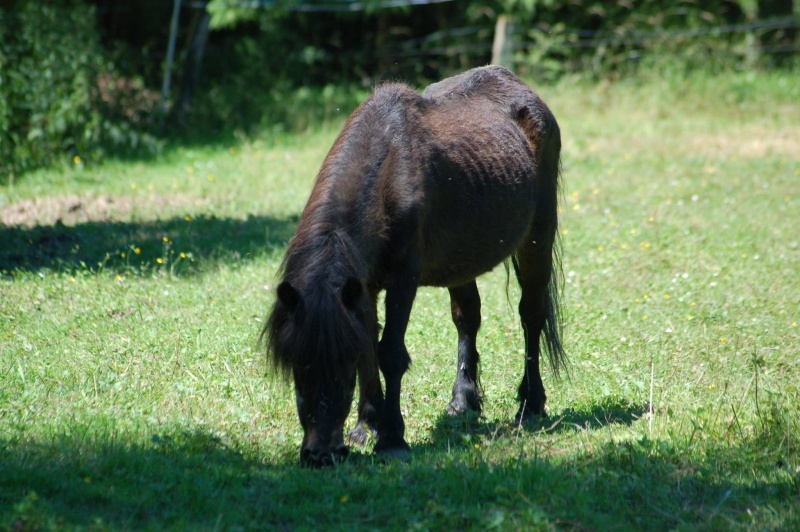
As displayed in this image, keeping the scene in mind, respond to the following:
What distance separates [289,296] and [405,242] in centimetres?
90

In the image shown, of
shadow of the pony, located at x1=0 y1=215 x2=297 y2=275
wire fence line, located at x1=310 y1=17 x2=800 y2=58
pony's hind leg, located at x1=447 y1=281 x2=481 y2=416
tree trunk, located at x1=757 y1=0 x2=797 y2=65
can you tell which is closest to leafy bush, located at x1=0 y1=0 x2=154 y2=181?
shadow of the pony, located at x1=0 y1=215 x2=297 y2=275

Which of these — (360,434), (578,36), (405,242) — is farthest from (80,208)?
(578,36)

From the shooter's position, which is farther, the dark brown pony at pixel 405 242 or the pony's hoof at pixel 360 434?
the pony's hoof at pixel 360 434

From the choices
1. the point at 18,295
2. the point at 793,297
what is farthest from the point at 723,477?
the point at 18,295

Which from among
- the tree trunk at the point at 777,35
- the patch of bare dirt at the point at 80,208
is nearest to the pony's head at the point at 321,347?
the patch of bare dirt at the point at 80,208

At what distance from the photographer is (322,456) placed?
4.39m

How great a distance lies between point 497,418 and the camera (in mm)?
5949

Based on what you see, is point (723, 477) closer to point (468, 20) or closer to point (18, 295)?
point (18, 295)

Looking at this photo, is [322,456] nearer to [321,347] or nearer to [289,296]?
[321,347]

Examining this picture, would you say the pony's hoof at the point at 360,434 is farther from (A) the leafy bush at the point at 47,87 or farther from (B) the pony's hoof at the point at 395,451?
(A) the leafy bush at the point at 47,87

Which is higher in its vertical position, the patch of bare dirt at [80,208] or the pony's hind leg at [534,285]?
the pony's hind leg at [534,285]

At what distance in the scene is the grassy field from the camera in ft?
13.6

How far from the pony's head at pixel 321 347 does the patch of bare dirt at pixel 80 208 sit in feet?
19.6

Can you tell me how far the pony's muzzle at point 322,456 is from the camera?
438 centimetres
